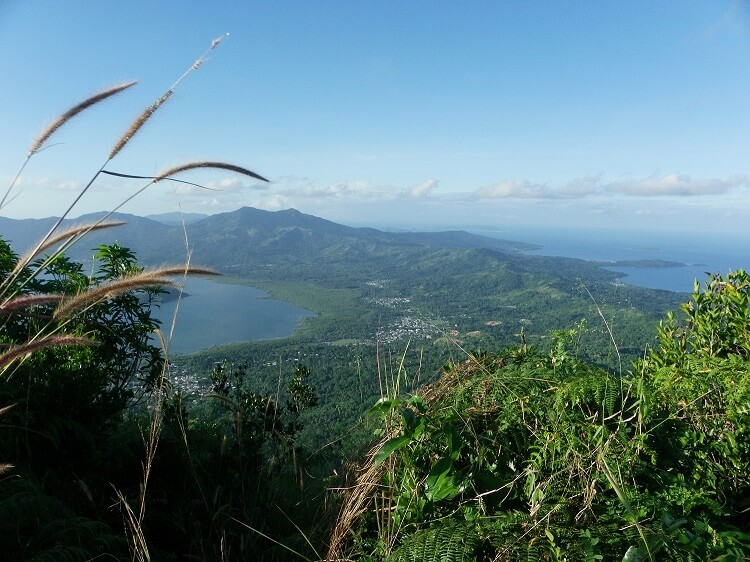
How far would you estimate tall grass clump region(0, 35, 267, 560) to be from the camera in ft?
4.92

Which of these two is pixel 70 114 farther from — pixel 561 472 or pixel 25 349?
pixel 561 472

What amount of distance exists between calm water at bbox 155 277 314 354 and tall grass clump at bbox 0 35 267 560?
960 inches

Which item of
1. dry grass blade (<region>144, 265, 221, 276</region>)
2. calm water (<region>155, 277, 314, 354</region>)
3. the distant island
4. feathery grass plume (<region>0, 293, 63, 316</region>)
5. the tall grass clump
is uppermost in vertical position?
dry grass blade (<region>144, 265, 221, 276</region>)

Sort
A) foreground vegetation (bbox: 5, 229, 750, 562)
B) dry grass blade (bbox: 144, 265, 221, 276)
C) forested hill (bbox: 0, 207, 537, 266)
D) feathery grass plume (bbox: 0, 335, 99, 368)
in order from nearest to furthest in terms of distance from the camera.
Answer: feathery grass plume (bbox: 0, 335, 99, 368) → foreground vegetation (bbox: 5, 229, 750, 562) → dry grass blade (bbox: 144, 265, 221, 276) → forested hill (bbox: 0, 207, 537, 266)

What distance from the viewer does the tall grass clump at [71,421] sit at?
4.92ft

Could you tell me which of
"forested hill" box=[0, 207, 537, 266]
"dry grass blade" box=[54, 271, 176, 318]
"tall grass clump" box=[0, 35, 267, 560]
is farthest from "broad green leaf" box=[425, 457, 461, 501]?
"forested hill" box=[0, 207, 537, 266]

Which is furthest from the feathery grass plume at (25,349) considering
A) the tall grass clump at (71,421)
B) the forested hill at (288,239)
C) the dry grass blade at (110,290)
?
the forested hill at (288,239)

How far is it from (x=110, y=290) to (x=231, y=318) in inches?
1669

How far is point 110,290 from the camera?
4.92 ft

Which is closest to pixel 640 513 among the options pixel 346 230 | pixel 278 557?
pixel 278 557

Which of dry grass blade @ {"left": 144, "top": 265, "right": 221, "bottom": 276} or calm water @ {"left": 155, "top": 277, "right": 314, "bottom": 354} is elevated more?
dry grass blade @ {"left": 144, "top": 265, "right": 221, "bottom": 276}

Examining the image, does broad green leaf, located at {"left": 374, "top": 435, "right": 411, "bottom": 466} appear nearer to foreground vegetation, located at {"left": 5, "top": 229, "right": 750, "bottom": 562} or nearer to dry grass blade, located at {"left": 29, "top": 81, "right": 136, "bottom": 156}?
foreground vegetation, located at {"left": 5, "top": 229, "right": 750, "bottom": 562}

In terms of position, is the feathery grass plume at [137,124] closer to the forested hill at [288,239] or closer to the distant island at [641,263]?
the distant island at [641,263]

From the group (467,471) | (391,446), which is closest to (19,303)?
(391,446)
